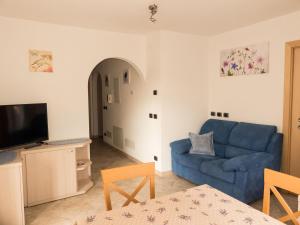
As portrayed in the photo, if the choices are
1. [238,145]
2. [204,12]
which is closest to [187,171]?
[238,145]

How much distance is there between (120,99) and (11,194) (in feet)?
10.9

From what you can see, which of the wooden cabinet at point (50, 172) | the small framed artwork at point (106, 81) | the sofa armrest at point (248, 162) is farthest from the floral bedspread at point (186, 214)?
the small framed artwork at point (106, 81)

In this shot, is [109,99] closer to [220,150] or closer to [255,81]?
[220,150]

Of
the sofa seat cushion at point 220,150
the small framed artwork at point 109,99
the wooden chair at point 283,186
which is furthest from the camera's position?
the small framed artwork at point 109,99

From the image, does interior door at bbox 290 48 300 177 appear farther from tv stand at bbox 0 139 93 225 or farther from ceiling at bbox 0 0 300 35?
tv stand at bbox 0 139 93 225

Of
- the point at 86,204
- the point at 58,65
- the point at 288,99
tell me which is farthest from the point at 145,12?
the point at 86,204

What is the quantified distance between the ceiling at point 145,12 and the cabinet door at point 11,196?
184 cm

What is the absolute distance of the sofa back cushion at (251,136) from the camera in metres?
3.31

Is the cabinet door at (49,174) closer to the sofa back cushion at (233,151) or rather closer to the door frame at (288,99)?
the sofa back cushion at (233,151)

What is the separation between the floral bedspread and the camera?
52.5 inches

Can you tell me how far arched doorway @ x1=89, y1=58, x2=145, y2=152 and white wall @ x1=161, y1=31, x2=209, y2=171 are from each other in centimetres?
67

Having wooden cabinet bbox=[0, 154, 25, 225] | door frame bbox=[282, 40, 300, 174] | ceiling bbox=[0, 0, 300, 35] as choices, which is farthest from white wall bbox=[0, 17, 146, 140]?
door frame bbox=[282, 40, 300, 174]

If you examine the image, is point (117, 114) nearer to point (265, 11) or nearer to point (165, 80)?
point (165, 80)

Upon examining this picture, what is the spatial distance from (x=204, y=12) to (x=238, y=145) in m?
1.98
